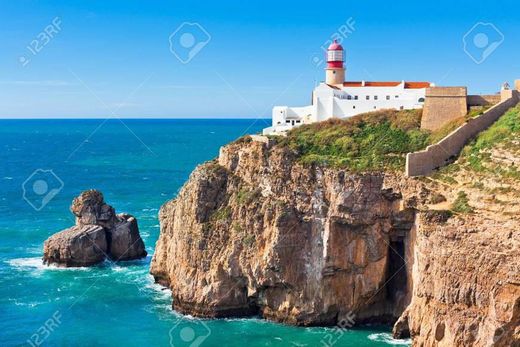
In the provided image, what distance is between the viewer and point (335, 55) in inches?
2061

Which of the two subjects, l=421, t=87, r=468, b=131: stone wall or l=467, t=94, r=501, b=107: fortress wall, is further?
l=467, t=94, r=501, b=107: fortress wall

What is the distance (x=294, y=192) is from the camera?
39.6m

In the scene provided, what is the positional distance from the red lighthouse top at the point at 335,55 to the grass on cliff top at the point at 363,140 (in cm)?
746

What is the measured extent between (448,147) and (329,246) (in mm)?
8785

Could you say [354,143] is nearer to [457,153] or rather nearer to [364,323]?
[457,153]

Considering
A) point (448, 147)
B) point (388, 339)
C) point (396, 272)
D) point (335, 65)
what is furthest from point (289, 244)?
point (335, 65)

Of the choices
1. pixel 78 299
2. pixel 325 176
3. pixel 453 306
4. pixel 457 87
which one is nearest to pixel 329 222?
pixel 325 176

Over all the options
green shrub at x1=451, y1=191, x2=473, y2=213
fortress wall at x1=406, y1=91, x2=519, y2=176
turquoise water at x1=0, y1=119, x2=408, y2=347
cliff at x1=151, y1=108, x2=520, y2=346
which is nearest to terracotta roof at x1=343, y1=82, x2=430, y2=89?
fortress wall at x1=406, y1=91, x2=519, y2=176

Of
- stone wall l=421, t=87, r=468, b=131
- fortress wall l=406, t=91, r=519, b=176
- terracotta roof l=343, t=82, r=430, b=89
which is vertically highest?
terracotta roof l=343, t=82, r=430, b=89

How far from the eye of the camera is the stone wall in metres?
42.6

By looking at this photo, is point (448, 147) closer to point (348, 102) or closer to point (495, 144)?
point (495, 144)

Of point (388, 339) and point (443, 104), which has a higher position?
point (443, 104)

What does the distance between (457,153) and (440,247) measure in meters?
7.95

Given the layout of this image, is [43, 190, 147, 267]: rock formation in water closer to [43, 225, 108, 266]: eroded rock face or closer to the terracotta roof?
[43, 225, 108, 266]: eroded rock face
